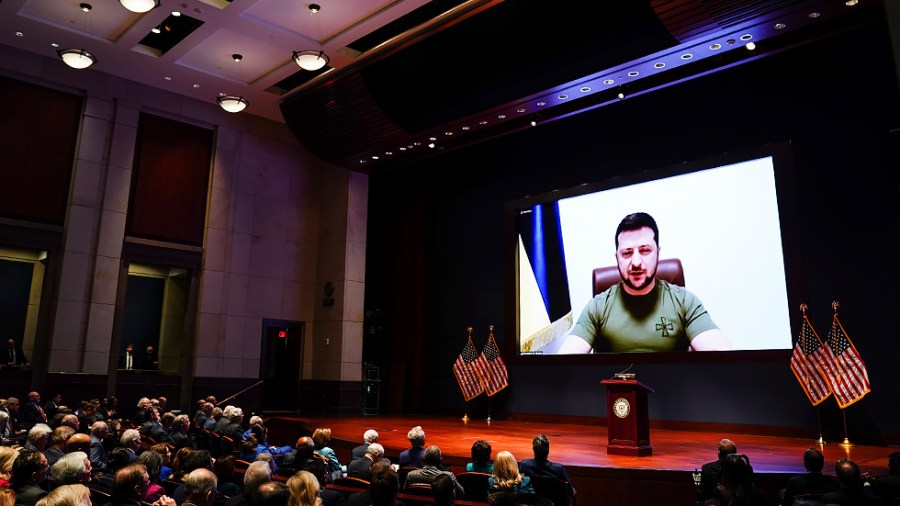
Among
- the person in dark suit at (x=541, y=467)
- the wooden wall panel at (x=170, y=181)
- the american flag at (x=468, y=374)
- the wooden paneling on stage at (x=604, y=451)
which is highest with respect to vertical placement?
the wooden wall panel at (x=170, y=181)

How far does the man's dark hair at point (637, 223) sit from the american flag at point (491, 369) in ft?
9.77

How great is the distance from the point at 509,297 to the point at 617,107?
391 centimetres

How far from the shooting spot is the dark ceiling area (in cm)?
767

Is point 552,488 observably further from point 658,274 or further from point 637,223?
point 637,223

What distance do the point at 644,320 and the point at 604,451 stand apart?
3.63m

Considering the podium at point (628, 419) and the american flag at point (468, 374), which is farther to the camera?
the american flag at point (468, 374)

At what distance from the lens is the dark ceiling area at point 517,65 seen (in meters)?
7.67

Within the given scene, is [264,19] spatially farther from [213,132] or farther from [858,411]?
[858,411]

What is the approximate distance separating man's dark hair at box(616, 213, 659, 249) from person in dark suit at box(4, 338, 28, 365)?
9917 millimetres

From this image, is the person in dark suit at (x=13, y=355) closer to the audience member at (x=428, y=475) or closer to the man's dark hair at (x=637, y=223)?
the audience member at (x=428, y=475)

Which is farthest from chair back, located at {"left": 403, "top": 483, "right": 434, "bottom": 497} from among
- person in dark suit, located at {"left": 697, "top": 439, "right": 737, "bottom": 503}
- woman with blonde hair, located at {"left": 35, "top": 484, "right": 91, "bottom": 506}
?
person in dark suit, located at {"left": 697, "top": 439, "right": 737, "bottom": 503}

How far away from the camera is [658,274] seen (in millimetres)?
10094

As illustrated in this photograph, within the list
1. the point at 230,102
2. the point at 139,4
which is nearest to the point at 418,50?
the point at 230,102

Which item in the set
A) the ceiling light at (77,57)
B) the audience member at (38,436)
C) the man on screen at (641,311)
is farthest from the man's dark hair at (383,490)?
the ceiling light at (77,57)
